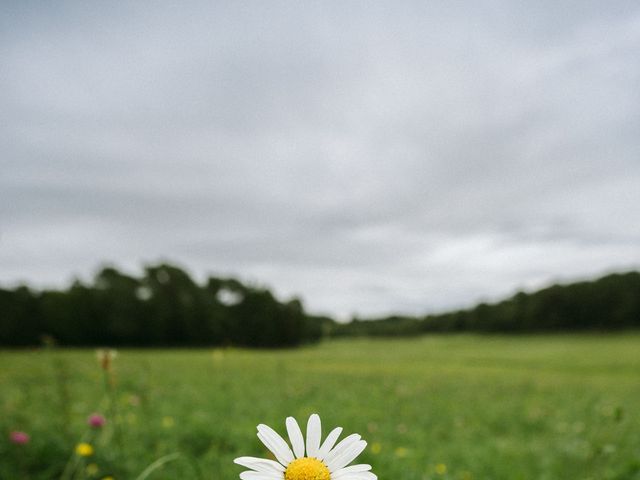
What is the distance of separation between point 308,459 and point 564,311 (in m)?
71.5

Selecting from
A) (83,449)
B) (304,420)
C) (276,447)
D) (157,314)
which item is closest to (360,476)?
(276,447)

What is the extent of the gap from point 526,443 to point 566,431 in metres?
1.15

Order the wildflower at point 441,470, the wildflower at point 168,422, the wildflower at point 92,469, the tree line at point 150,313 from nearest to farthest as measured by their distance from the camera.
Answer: the wildflower at point 92,469 → the wildflower at point 441,470 → the wildflower at point 168,422 → the tree line at point 150,313

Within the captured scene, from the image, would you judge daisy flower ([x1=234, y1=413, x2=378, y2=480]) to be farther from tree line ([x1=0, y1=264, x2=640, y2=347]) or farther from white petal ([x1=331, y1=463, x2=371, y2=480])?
tree line ([x1=0, y1=264, x2=640, y2=347])

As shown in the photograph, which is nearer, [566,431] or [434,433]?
[434,433]

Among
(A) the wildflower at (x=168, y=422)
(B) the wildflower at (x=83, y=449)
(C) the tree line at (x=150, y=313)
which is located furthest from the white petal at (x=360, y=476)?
(C) the tree line at (x=150, y=313)

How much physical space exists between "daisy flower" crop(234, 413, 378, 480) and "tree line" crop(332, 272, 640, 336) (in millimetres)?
54268

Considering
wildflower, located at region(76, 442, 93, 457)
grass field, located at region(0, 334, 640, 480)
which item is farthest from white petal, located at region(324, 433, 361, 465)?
wildflower, located at region(76, 442, 93, 457)

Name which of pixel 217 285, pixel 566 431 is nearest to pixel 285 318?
pixel 217 285

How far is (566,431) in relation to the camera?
19.2 feet

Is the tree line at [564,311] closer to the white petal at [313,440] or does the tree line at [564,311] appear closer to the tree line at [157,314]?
the tree line at [157,314]

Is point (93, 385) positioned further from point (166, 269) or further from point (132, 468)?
point (166, 269)

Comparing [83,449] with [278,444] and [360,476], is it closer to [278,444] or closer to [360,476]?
[278,444]

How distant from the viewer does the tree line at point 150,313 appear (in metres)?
35.4
